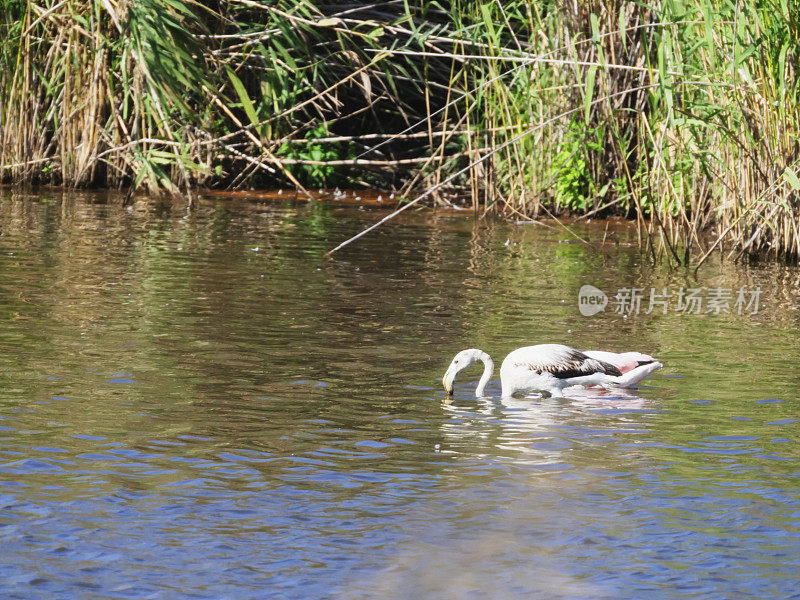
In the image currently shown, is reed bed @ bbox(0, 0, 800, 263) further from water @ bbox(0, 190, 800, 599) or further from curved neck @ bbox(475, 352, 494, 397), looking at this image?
curved neck @ bbox(475, 352, 494, 397)

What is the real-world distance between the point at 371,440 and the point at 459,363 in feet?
3.95

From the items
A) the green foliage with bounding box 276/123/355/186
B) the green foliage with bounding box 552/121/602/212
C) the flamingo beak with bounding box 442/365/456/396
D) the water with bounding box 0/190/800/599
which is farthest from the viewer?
the green foliage with bounding box 276/123/355/186

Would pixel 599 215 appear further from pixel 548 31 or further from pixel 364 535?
pixel 364 535

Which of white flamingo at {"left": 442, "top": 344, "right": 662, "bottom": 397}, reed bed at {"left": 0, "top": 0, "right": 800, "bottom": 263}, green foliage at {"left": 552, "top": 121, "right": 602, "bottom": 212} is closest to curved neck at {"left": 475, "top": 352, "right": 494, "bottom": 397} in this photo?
white flamingo at {"left": 442, "top": 344, "right": 662, "bottom": 397}

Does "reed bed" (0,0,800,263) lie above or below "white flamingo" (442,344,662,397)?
above

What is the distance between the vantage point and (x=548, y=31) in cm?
1302

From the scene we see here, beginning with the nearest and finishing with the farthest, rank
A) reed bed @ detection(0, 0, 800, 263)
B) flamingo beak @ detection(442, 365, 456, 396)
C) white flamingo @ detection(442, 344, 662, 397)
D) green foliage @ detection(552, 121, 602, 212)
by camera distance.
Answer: flamingo beak @ detection(442, 365, 456, 396)
white flamingo @ detection(442, 344, 662, 397)
reed bed @ detection(0, 0, 800, 263)
green foliage @ detection(552, 121, 602, 212)

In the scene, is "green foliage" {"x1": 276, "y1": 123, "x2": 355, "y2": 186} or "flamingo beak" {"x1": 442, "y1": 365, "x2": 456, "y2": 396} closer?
"flamingo beak" {"x1": 442, "y1": 365, "x2": 456, "y2": 396}

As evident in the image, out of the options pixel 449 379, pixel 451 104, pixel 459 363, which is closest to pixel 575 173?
pixel 451 104

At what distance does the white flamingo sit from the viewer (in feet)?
22.3

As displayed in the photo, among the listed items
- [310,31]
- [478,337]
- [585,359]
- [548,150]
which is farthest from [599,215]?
[585,359]

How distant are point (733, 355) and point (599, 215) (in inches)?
253

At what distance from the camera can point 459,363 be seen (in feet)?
22.3

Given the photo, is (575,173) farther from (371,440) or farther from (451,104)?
(371,440)
